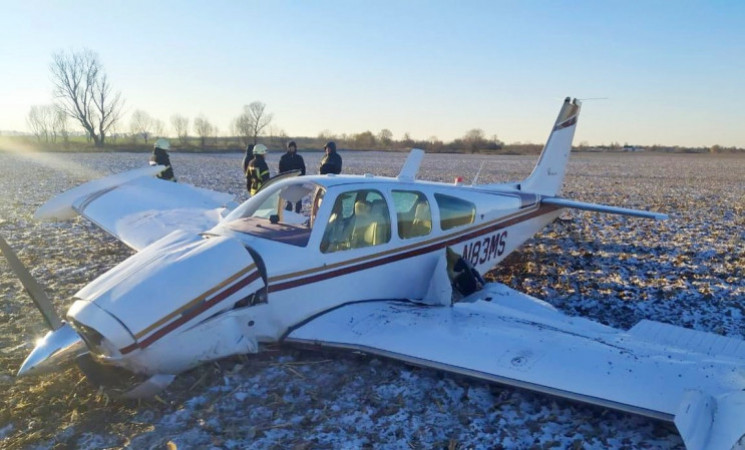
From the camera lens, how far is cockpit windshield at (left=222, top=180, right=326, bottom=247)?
5191 mm

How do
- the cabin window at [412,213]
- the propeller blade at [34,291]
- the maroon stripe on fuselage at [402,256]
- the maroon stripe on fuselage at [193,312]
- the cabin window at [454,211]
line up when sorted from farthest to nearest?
the cabin window at [454,211] → the cabin window at [412,213] → the maroon stripe on fuselage at [402,256] → the propeller blade at [34,291] → the maroon stripe on fuselage at [193,312]

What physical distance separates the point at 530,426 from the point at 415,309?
1742 millimetres

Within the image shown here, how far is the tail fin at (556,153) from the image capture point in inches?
369

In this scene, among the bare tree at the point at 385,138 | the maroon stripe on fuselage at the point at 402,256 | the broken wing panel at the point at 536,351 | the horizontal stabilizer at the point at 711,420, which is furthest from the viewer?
the bare tree at the point at 385,138

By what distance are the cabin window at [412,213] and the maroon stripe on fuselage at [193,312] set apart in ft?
6.26

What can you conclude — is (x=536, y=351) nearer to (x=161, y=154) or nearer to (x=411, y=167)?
(x=411, y=167)

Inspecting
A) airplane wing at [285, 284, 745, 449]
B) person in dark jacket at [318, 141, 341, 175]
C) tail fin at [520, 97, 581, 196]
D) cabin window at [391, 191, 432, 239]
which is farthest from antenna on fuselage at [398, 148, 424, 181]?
person in dark jacket at [318, 141, 341, 175]

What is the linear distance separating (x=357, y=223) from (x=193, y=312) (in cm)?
→ 192

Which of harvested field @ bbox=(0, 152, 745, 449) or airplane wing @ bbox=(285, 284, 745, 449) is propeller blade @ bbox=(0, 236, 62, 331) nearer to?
harvested field @ bbox=(0, 152, 745, 449)

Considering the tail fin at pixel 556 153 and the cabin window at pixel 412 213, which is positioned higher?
the tail fin at pixel 556 153

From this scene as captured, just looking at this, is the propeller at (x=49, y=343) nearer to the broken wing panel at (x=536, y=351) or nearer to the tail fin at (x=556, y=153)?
the broken wing panel at (x=536, y=351)

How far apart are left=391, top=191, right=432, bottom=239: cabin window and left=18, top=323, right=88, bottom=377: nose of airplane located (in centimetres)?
325

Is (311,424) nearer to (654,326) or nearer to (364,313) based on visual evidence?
(364,313)

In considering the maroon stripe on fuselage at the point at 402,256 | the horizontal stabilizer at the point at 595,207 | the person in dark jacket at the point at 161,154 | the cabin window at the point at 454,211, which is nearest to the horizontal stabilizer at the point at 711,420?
the maroon stripe on fuselage at the point at 402,256
